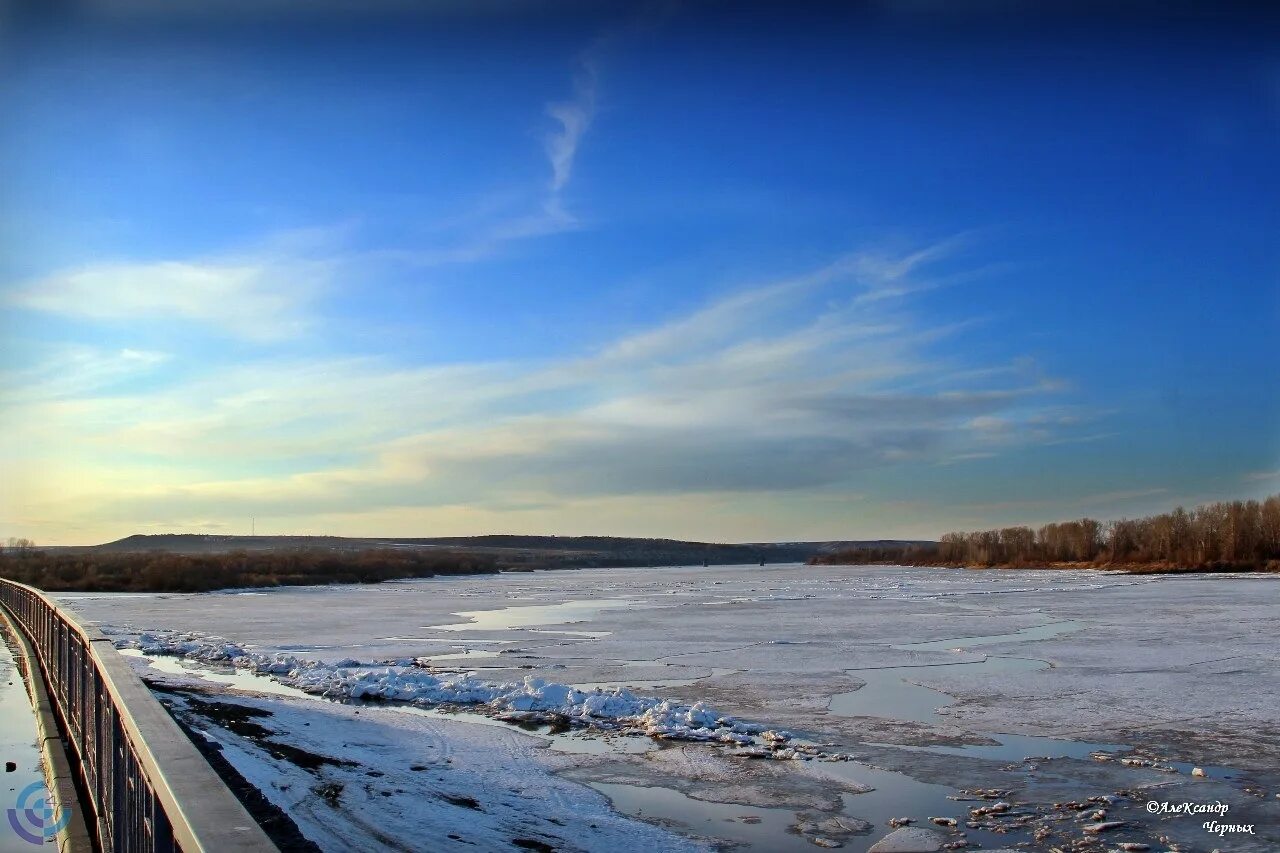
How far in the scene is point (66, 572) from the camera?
57.8 meters

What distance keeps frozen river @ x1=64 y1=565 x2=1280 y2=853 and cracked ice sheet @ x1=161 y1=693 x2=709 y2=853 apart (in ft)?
0.11

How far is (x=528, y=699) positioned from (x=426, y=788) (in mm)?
4170

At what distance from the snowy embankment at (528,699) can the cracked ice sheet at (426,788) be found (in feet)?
3.82

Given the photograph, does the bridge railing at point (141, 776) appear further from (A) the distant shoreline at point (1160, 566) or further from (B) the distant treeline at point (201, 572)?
(A) the distant shoreline at point (1160, 566)

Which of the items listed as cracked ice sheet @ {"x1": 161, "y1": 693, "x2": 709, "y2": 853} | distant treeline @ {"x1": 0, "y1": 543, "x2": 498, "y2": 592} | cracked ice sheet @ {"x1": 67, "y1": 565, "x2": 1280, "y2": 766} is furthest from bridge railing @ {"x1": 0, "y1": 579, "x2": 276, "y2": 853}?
distant treeline @ {"x1": 0, "y1": 543, "x2": 498, "y2": 592}

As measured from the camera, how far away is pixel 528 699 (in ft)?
41.1

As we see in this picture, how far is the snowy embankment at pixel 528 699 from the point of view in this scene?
10.5 meters

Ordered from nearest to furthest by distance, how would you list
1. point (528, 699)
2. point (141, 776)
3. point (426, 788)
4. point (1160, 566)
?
point (141, 776), point (426, 788), point (528, 699), point (1160, 566)

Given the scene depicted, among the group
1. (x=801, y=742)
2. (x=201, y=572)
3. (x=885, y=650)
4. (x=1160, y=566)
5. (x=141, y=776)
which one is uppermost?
(x=141, y=776)

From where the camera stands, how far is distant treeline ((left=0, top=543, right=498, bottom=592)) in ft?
174

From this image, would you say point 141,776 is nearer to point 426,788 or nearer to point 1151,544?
point 426,788

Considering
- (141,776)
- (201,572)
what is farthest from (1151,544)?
(141,776)

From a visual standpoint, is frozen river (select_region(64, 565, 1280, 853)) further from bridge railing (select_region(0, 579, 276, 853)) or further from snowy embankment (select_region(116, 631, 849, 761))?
bridge railing (select_region(0, 579, 276, 853))

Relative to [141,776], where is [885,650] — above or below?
below
